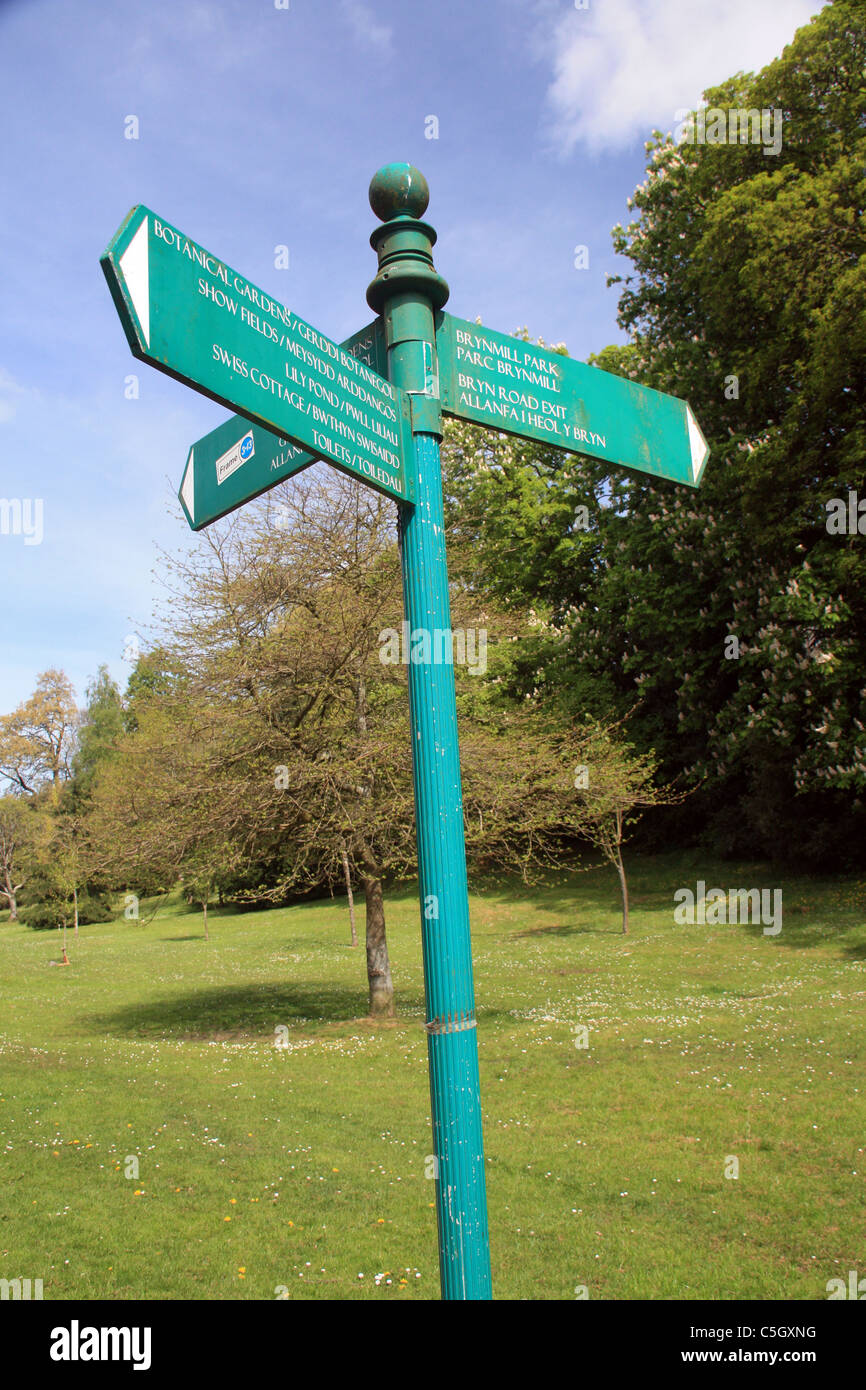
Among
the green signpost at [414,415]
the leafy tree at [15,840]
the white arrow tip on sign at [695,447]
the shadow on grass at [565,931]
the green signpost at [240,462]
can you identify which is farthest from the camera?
the leafy tree at [15,840]

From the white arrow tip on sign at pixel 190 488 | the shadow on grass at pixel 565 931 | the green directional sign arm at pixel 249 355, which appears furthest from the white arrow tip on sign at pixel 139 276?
the shadow on grass at pixel 565 931

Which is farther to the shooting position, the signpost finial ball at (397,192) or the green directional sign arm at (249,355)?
the signpost finial ball at (397,192)

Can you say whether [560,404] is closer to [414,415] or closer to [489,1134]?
[414,415]

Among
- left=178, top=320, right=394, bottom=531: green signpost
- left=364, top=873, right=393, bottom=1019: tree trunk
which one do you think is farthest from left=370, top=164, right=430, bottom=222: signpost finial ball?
left=364, top=873, right=393, bottom=1019: tree trunk

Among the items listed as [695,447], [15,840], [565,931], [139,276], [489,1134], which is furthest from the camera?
[15,840]

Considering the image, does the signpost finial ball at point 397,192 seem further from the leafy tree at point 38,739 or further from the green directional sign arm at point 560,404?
the leafy tree at point 38,739

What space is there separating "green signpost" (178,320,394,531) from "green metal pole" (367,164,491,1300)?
0.13 meters

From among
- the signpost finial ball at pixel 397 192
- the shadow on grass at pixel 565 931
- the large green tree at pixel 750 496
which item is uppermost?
the large green tree at pixel 750 496

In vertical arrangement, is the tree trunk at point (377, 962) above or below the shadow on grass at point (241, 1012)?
above

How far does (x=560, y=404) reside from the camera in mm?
2801

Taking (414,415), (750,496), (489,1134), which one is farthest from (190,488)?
(750,496)

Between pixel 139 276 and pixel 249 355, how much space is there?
13.0 inches

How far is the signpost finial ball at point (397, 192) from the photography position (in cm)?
254
